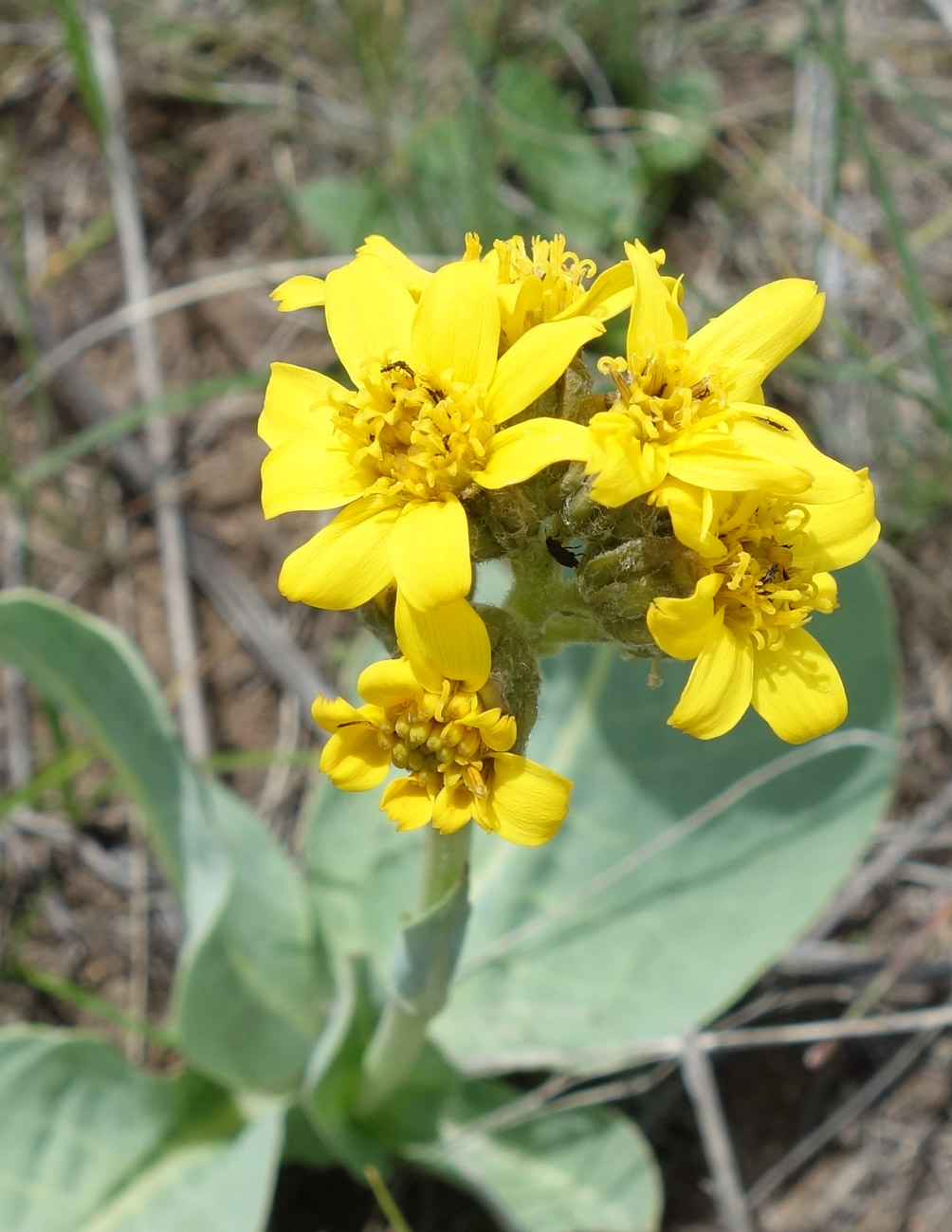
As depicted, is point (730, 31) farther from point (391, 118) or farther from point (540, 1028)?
point (540, 1028)

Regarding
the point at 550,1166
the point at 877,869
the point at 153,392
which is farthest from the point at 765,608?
the point at 153,392

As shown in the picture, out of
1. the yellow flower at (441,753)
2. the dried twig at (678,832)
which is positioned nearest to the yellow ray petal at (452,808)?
the yellow flower at (441,753)

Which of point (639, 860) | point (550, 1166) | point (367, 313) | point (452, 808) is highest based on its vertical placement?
point (367, 313)

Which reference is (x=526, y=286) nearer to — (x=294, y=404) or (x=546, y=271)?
(x=546, y=271)

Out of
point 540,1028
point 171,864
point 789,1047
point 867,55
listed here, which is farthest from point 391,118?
point 789,1047

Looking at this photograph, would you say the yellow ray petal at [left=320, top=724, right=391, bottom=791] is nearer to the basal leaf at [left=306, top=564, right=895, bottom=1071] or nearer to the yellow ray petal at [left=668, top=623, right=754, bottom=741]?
the yellow ray petal at [left=668, top=623, right=754, bottom=741]

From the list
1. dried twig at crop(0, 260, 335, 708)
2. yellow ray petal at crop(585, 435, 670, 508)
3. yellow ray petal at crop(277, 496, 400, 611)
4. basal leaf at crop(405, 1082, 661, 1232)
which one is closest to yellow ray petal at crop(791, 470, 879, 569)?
yellow ray petal at crop(585, 435, 670, 508)
